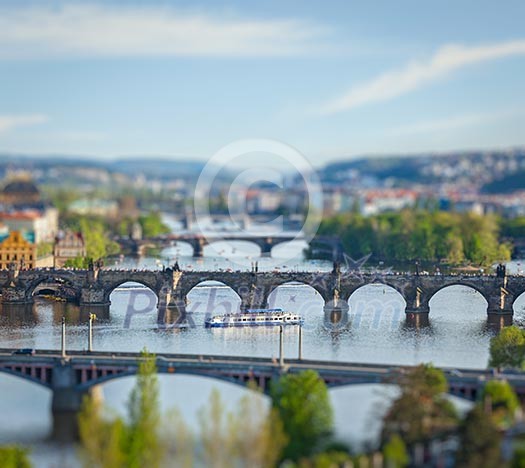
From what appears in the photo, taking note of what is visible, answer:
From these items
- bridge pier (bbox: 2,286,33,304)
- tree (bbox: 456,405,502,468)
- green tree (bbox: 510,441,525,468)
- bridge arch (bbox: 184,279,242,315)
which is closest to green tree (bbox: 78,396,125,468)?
tree (bbox: 456,405,502,468)

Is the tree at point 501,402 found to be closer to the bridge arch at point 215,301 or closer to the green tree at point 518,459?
the green tree at point 518,459

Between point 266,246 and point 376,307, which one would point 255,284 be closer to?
point 376,307

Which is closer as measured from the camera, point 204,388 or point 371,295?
point 204,388

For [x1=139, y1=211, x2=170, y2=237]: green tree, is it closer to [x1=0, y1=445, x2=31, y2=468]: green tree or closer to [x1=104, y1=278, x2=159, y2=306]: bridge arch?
[x1=104, y1=278, x2=159, y2=306]: bridge arch

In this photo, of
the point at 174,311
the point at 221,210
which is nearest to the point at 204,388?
the point at 174,311

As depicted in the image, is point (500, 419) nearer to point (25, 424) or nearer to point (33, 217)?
point (25, 424)

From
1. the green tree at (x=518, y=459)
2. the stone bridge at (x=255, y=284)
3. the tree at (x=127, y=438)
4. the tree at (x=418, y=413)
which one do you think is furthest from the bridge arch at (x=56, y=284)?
the green tree at (x=518, y=459)
